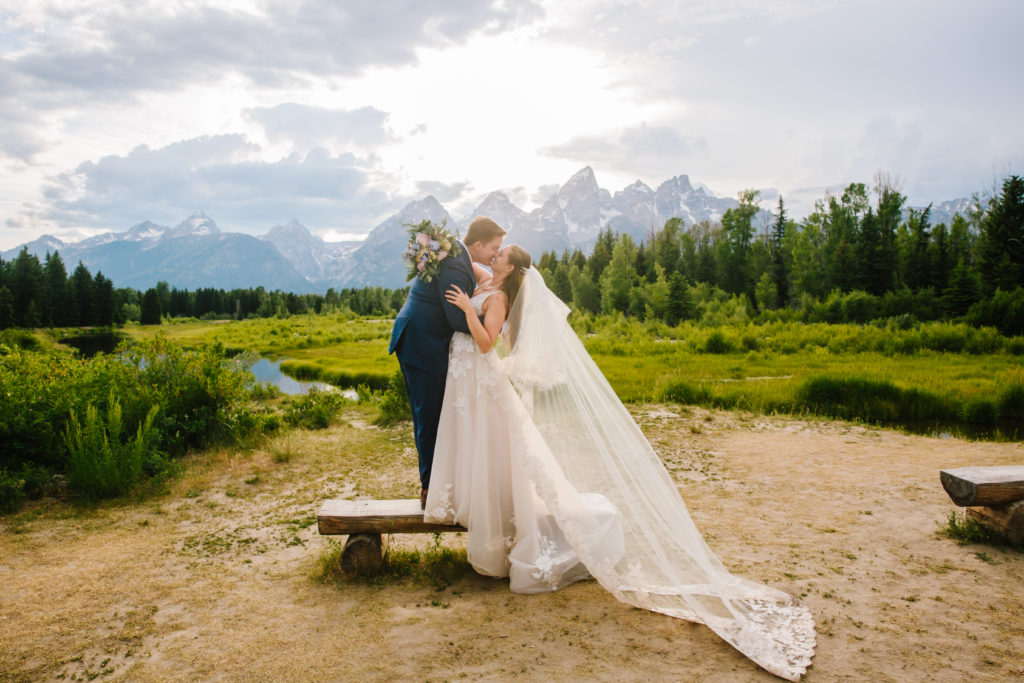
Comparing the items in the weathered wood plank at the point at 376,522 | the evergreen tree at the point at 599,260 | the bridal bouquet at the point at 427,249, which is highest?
the evergreen tree at the point at 599,260

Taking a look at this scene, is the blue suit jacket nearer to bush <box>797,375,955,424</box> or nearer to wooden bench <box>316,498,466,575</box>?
wooden bench <box>316,498,466,575</box>

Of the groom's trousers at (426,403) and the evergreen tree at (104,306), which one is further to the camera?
the evergreen tree at (104,306)

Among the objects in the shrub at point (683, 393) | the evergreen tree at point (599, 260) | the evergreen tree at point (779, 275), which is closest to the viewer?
the shrub at point (683, 393)

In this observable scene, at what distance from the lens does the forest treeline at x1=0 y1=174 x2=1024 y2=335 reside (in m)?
37.2

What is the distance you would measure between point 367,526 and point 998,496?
576 centimetres

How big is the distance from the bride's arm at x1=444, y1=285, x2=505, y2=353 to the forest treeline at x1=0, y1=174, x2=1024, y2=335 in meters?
33.7

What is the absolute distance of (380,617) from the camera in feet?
14.1

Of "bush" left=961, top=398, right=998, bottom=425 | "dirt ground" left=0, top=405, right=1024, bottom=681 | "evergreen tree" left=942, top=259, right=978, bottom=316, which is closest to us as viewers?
"dirt ground" left=0, top=405, right=1024, bottom=681

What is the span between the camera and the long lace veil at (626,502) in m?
3.90

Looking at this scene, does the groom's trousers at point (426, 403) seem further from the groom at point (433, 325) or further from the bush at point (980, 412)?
the bush at point (980, 412)

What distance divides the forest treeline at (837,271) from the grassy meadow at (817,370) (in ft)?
22.5

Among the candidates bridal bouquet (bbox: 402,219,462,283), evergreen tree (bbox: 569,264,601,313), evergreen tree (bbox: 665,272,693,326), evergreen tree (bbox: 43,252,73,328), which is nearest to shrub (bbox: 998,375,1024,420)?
bridal bouquet (bbox: 402,219,462,283)

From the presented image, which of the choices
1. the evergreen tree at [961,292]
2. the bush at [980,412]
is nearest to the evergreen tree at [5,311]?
the bush at [980,412]

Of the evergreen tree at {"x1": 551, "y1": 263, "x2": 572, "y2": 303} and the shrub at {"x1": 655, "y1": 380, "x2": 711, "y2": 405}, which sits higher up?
the evergreen tree at {"x1": 551, "y1": 263, "x2": 572, "y2": 303}
